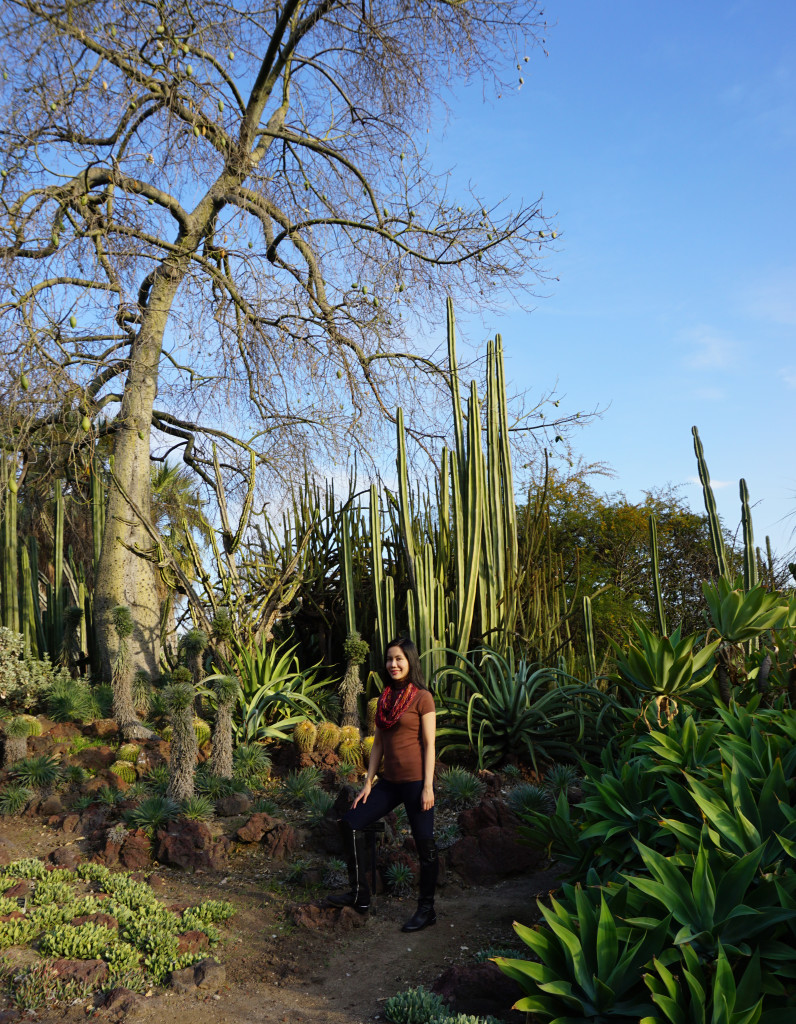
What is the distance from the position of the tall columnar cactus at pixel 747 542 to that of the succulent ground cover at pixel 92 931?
13.1ft

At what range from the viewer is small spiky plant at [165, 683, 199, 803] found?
5.75 metres

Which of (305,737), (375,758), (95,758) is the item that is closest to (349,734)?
(305,737)

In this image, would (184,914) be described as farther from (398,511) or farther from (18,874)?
(398,511)

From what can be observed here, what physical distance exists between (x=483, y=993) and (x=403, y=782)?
1252 mm

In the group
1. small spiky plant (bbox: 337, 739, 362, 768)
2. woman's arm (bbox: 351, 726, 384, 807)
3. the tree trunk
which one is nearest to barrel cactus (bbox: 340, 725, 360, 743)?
small spiky plant (bbox: 337, 739, 362, 768)

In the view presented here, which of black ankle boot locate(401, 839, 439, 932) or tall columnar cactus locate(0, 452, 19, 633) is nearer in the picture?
black ankle boot locate(401, 839, 439, 932)

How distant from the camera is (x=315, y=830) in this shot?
5461 millimetres

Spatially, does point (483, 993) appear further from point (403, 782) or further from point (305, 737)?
point (305, 737)

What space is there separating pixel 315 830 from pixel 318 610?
328 cm

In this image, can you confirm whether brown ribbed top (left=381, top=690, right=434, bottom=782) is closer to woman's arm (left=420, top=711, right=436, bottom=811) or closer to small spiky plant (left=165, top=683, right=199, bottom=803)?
woman's arm (left=420, top=711, right=436, bottom=811)

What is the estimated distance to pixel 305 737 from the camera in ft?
22.1

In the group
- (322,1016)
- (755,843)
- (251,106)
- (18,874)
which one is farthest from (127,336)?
(755,843)

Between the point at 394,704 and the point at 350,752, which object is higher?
the point at 394,704

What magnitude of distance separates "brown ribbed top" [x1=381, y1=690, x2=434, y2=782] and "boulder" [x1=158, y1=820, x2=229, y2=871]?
4.83ft
